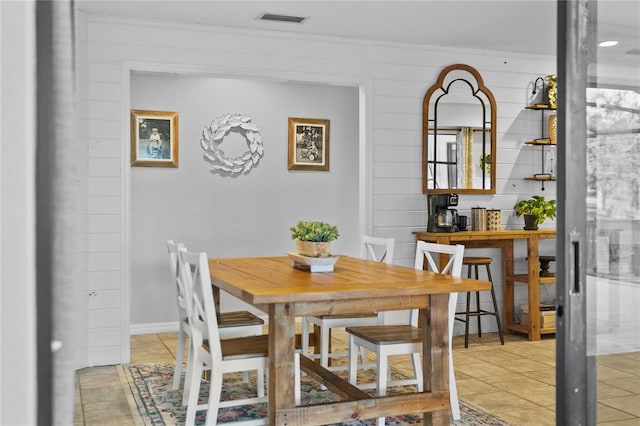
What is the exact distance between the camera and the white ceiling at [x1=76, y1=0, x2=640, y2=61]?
15.1ft

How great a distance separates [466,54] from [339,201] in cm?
190

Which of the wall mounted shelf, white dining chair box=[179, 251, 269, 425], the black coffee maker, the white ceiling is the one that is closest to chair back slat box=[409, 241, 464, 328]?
white dining chair box=[179, 251, 269, 425]

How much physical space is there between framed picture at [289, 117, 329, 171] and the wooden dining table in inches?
128

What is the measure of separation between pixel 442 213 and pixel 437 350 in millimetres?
2607

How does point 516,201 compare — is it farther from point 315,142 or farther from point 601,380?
point 601,380

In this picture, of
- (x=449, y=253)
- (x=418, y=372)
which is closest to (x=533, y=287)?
(x=449, y=253)

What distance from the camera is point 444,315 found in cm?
312

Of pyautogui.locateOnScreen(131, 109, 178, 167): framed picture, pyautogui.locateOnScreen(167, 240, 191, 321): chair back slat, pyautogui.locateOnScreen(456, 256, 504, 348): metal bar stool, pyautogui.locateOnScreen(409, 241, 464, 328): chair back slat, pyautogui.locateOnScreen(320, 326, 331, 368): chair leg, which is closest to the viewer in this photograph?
pyautogui.locateOnScreen(409, 241, 464, 328): chair back slat

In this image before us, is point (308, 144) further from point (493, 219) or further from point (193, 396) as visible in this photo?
point (193, 396)

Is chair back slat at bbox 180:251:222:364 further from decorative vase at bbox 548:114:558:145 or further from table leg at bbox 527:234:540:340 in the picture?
decorative vase at bbox 548:114:558:145

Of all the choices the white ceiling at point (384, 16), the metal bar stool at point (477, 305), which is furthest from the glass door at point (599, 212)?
the metal bar stool at point (477, 305)

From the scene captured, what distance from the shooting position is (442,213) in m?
5.62

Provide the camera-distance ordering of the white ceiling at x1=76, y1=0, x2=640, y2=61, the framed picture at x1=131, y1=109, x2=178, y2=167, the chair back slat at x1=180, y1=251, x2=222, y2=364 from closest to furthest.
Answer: the chair back slat at x1=180, y1=251, x2=222, y2=364 < the white ceiling at x1=76, y1=0, x2=640, y2=61 < the framed picture at x1=131, y1=109, x2=178, y2=167

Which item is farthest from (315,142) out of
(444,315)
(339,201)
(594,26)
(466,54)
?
(594,26)
